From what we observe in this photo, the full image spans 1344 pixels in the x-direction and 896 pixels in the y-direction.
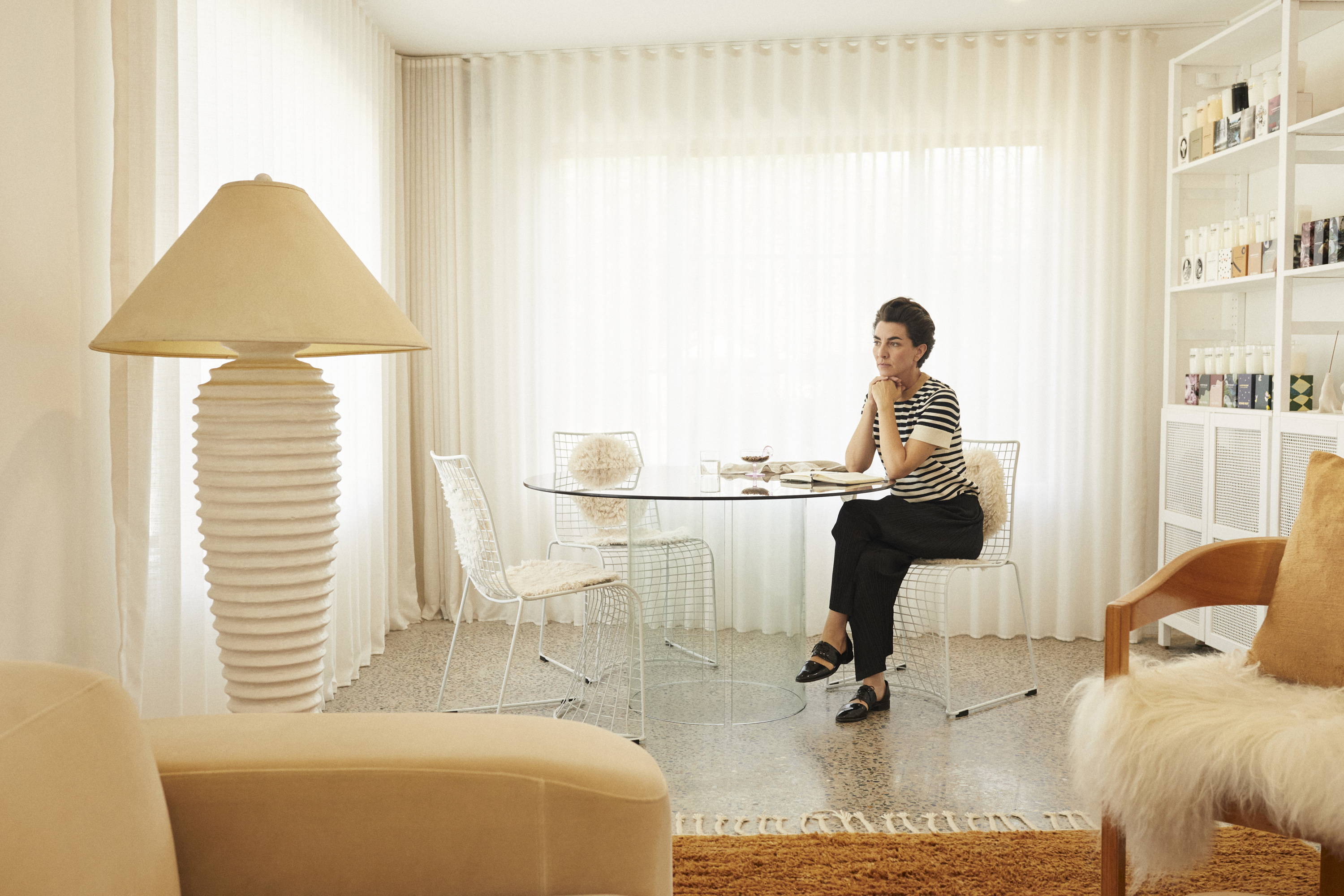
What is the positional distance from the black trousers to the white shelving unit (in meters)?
0.85

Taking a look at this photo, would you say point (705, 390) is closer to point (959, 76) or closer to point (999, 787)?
point (959, 76)

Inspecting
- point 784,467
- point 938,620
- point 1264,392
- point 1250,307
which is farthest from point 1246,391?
point 784,467

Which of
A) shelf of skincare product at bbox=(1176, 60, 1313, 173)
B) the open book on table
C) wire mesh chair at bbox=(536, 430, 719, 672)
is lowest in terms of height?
wire mesh chair at bbox=(536, 430, 719, 672)

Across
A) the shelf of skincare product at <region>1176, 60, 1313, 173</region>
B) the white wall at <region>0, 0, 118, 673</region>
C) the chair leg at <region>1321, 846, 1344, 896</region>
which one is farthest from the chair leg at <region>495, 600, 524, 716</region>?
the shelf of skincare product at <region>1176, 60, 1313, 173</region>

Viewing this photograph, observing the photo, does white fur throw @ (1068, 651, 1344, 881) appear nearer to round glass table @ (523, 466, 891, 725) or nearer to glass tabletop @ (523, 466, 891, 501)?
glass tabletop @ (523, 466, 891, 501)

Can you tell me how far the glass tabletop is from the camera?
2652 millimetres

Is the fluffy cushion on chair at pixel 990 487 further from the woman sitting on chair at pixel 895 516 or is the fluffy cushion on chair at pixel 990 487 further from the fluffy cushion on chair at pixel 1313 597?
the fluffy cushion on chair at pixel 1313 597

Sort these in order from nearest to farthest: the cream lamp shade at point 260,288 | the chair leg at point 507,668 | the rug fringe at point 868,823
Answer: the cream lamp shade at point 260,288 → the rug fringe at point 868,823 → the chair leg at point 507,668

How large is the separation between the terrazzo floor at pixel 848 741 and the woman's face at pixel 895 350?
1090mm

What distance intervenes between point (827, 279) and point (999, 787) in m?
2.48

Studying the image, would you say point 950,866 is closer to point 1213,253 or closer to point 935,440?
point 935,440

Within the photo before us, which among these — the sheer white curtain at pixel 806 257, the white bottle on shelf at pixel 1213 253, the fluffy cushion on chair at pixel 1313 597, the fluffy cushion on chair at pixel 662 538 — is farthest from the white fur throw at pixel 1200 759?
the sheer white curtain at pixel 806 257

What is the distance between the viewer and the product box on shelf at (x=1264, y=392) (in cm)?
322

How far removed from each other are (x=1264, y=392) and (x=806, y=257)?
192 centimetres
